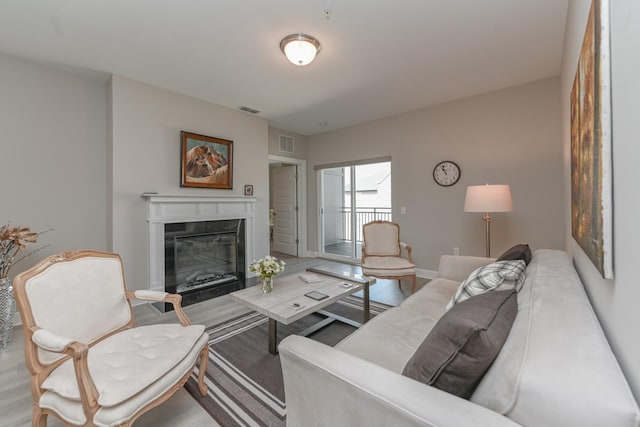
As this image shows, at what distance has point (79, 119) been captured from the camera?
9.96 feet

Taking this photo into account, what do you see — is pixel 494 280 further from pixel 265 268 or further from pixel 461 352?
pixel 265 268

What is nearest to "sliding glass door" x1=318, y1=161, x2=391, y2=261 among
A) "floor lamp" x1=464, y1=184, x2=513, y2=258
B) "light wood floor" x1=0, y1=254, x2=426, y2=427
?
"floor lamp" x1=464, y1=184, x2=513, y2=258

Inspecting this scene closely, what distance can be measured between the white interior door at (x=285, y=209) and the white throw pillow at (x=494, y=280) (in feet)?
14.7

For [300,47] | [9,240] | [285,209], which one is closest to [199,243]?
[9,240]

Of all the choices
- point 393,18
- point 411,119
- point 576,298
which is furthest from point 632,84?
point 411,119

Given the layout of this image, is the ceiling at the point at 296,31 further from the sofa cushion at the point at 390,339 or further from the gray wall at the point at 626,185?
the sofa cushion at the point at 390,339

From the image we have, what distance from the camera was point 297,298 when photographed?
2.11m

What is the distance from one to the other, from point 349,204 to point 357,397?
4.77 metres

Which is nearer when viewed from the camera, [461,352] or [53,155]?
[461,352]

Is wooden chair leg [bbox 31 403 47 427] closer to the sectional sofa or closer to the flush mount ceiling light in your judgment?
the sectional sofa

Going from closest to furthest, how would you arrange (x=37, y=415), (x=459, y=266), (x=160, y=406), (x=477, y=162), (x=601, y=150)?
1. (x=601, y=150)
2. (x=37, y=415)
3. (x=160, y=406)
4. (x=459, y=266)
5. (x=477, y=162)

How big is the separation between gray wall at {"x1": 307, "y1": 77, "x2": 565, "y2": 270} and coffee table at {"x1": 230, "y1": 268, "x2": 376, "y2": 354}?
202 centimetres

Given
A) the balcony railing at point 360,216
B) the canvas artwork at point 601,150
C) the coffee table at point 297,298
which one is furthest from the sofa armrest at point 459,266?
the balcony railing at point 360,216

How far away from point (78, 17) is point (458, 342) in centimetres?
326
